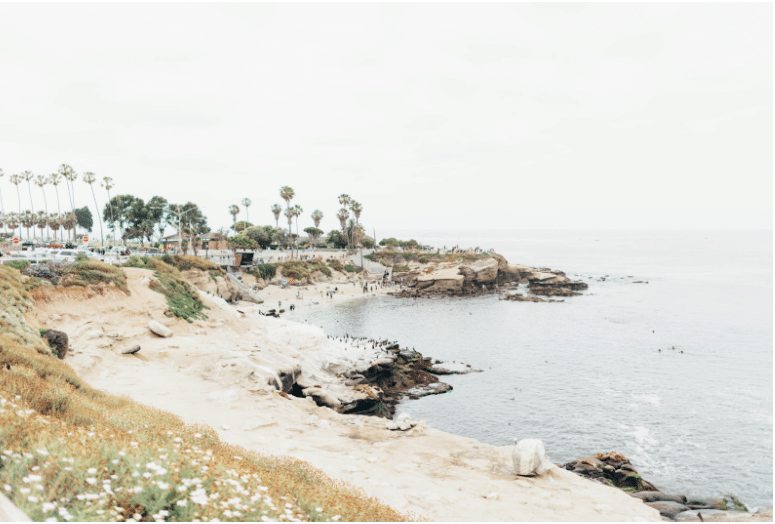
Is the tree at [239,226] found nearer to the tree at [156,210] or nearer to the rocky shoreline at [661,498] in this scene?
the tree at [156,210]

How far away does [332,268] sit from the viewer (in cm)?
8719

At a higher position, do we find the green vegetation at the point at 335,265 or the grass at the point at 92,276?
the grass at the point at 92,276

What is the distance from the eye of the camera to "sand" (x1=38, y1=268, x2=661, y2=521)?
11109 mm

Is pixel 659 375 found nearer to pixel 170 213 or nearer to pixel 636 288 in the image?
pixel 636 288

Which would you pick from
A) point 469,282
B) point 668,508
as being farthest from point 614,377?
point 469,282

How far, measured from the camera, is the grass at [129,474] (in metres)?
5.15

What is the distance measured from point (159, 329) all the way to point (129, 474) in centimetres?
2040

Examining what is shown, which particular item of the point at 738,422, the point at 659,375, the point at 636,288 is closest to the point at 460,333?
the point at 659,375

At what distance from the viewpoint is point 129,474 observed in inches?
233

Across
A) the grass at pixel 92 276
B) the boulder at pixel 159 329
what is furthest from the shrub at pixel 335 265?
the boulder at pixel 159 329

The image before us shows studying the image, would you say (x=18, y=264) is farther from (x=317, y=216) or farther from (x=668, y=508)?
(x=317, y=216)

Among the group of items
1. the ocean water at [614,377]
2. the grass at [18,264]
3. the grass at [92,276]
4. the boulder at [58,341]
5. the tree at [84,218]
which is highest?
the tree at [84,218]

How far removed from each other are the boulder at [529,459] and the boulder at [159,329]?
64.9ft

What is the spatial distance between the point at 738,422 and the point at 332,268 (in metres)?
70.6
